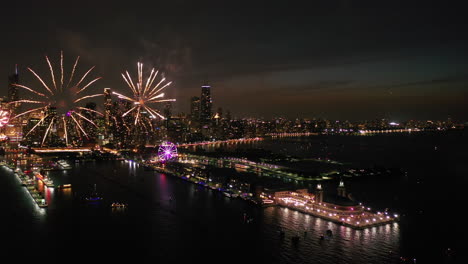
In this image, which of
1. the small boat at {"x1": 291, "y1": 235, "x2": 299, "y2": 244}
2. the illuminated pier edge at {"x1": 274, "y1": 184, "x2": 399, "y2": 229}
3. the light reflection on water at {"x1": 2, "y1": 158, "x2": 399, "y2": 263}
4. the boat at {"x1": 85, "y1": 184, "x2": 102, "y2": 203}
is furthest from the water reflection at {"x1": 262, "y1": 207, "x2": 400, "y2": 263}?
the boat at {"x1": 85, "y1": 184, "x2": 102, "y2": 203}

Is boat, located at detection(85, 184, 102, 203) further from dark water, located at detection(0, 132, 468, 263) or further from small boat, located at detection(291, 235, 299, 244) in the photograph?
small boat, located at detection(291, 235, 299, 244)

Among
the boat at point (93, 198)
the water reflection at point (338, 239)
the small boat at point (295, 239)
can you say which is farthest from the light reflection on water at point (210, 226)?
the boat at point (93, 198)

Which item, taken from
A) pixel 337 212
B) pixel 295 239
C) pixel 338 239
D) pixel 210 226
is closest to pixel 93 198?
pixel 210 226

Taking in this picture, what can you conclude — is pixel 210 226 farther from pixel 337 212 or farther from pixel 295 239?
pixel 337 212

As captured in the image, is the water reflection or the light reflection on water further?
the light reflection on water

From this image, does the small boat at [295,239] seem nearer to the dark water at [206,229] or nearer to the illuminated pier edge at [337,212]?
the dark water at [206,229]

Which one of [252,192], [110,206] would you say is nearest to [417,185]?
[252,192]

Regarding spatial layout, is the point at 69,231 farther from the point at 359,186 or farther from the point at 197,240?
the point at 359,186

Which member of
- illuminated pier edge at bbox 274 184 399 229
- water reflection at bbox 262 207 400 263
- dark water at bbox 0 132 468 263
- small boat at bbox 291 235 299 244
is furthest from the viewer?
illuminated pier edge at bbox 274 184 399 229
